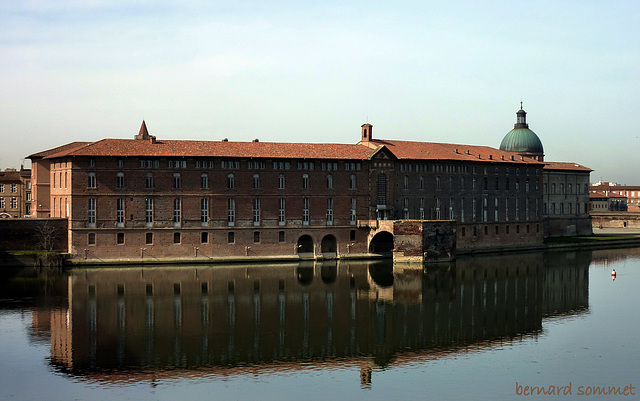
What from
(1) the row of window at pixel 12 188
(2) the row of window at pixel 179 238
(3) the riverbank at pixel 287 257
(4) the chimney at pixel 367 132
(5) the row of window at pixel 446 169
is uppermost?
(4) the chimney at pixel 367 132

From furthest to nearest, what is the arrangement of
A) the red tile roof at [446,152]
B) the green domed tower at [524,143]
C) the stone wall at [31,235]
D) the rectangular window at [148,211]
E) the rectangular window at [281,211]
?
1. the green domed tower at [524,143]
2. the red tile roof at [446,152]
3. the rectangular window at [281,211]
4. the rectangular window at [148,211]
5. the stone wall at [31,235]

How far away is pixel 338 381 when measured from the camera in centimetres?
3559

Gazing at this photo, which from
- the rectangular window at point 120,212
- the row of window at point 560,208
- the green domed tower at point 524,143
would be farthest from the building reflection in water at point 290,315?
the green domed tower at point 524,143

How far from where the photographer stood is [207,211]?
78.7 meters

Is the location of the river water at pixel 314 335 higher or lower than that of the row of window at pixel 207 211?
lower

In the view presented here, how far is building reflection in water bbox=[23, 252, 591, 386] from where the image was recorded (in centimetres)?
3934

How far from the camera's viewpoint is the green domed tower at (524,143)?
122m

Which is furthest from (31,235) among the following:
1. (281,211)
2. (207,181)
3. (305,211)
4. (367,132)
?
(367,132)

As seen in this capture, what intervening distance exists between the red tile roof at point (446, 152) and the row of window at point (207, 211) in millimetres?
10536

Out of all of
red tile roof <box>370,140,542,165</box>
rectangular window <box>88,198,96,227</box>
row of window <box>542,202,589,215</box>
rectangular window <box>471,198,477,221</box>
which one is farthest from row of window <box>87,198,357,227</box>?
row of window <box>542,202,589,215</box>

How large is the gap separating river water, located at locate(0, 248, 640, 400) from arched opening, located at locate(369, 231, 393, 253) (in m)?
13.9

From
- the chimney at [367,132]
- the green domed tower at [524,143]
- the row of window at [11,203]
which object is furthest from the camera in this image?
the green domed tower at [524,143]

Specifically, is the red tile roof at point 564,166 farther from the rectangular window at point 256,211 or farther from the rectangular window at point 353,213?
the rectangular window at point 256,211

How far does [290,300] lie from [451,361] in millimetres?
18896
